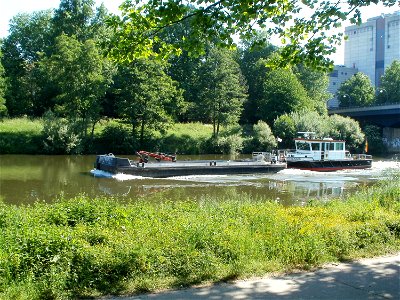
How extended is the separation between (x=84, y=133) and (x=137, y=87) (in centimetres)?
846

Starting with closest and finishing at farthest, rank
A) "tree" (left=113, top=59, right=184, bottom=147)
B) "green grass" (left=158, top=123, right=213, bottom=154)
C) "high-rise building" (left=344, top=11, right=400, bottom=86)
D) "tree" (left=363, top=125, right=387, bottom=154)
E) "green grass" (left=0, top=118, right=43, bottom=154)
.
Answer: "green grass" (left=0, top=118, right=43, bottom=154)
"tree" (left=113, top=59, right=184, bottom=147)
"green grass" (left=158, top=123, right=213, bottom=154)
"tree" (left=363, top=125, right=387, bottom=154)
"high-rise building" (left=344, top=11, right=400, bottom=86)

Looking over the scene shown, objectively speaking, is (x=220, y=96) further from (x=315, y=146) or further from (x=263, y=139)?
(x=315, y=146)

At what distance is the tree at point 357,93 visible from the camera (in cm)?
10603

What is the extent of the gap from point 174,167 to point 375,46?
130 m

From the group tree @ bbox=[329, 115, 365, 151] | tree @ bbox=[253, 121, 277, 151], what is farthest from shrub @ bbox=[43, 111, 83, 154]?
tree @ bbox=[329, 115, 365, 151]

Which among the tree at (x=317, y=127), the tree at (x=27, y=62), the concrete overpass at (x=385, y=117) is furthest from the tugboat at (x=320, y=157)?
the concrete overpass at (x=385, y=117)

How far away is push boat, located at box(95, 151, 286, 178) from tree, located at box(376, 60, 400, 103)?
77902 mm

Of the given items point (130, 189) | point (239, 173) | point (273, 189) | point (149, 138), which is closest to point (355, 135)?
point (149, 138)

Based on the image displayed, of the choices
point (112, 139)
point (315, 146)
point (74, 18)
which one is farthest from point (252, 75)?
point (315, 146)

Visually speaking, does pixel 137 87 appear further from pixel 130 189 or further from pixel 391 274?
pixel 391 274

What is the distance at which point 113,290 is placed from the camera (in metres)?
5.86

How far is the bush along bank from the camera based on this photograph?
19.9 feet

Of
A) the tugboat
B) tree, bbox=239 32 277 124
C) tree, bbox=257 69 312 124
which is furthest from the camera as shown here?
tree, bbox=239 32 277 124

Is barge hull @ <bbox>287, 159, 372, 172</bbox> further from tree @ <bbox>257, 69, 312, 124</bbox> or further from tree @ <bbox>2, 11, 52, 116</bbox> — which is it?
tree @ <bbox>2, 11, 52, 116</bbox>
